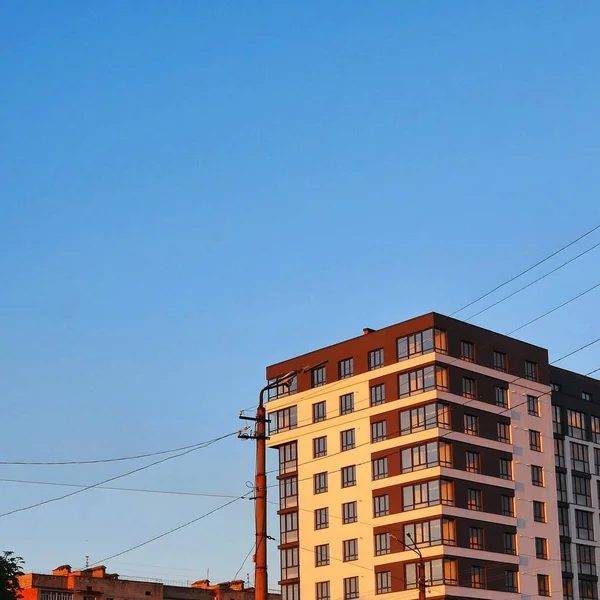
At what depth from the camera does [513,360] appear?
113250 millimetres

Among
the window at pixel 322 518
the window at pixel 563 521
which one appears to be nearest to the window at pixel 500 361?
the window at pixel 563 521

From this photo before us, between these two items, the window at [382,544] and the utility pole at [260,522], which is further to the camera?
the window at [382,544]

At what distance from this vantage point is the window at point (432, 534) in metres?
101

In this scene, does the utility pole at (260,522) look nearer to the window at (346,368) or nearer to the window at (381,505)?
the window at (381,505)

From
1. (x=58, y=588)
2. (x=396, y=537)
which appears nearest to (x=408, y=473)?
(x=396, y=537)

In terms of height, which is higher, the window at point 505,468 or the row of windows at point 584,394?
the row of windows at point 584,394

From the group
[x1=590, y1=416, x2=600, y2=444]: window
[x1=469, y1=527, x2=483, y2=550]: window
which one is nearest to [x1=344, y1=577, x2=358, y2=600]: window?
[x1=469, y1=527, x2=483, y2=550]: window

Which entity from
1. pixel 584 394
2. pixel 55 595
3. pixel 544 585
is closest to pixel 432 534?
pixel 544 585

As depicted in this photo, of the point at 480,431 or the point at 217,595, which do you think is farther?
the point at 217,595

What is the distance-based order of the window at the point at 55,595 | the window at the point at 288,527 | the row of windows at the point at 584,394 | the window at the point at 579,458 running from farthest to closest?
the window at the point at 55,595
the row of windows at the point at 584,394
the window at the point at 579,458
the window at the point at 288,527

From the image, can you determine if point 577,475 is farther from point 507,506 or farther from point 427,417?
point 427,417

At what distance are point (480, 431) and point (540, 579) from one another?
1393 centimetres

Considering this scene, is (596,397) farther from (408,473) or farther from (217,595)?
(217,595)

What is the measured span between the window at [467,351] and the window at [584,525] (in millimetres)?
18902
